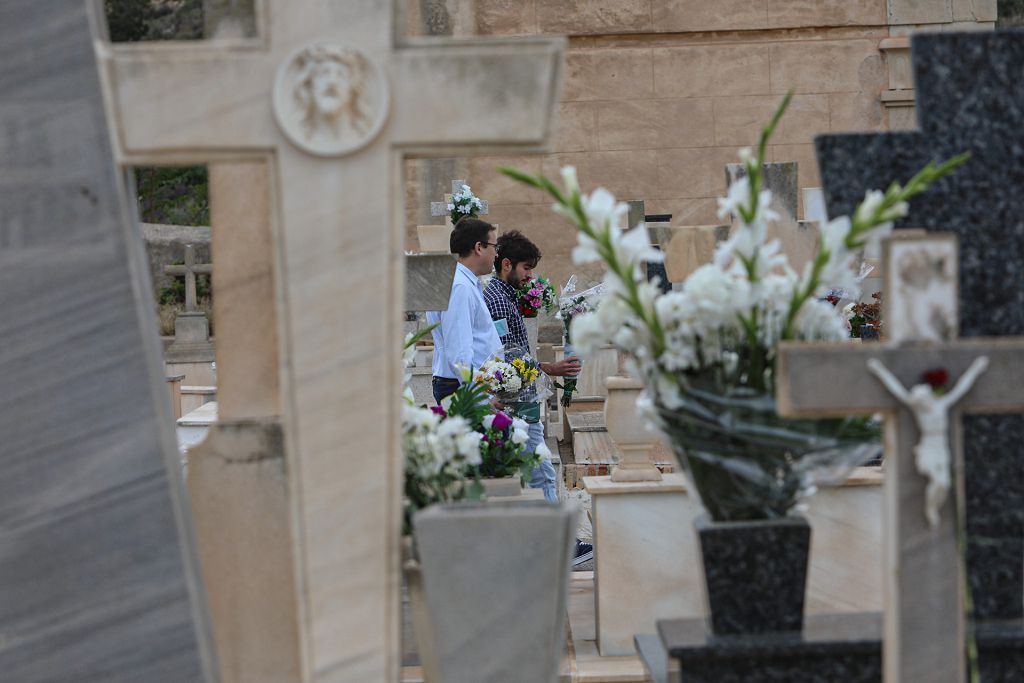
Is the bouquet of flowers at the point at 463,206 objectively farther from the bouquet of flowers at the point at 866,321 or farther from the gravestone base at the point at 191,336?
the gravestone base at the point at 191,336

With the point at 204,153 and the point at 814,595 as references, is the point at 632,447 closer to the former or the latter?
the point at 814,595

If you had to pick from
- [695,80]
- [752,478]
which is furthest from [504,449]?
[695,80]

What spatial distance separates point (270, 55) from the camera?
258cm

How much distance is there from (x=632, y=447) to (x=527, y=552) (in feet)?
7.25

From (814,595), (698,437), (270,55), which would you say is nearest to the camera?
(270,55)

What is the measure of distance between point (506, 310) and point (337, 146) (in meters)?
4.06

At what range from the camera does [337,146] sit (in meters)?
2.58

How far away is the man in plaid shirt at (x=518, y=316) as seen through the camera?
6.16 meters

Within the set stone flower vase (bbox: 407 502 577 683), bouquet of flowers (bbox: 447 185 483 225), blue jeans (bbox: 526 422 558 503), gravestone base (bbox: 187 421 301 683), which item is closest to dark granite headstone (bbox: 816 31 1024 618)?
stone flower vase (bbox: 407 502 577 683)

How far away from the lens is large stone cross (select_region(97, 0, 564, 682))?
2.58 metres

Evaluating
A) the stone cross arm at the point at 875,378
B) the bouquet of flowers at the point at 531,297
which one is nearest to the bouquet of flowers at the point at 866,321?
the bouquet of flowers at the point at 531,297

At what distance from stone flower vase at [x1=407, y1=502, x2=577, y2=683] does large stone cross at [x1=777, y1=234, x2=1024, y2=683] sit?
1.99 ft

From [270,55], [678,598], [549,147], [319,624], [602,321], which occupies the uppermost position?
[270,55]

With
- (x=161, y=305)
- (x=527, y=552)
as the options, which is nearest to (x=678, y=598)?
(x=527, y=552)
